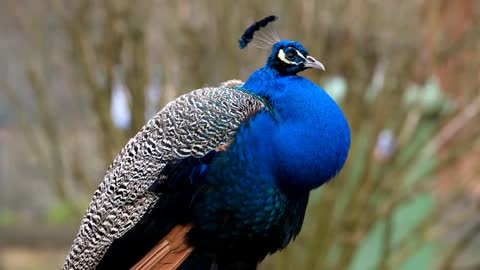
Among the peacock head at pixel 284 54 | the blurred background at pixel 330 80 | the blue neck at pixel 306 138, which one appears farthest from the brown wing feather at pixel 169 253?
the blurred background at pixel 330 80

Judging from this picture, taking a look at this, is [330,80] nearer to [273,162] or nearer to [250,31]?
[250,31]

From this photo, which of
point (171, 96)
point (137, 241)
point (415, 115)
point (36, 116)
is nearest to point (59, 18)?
point (171, 96)

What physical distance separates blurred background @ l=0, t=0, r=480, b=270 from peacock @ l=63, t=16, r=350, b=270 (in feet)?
5.98

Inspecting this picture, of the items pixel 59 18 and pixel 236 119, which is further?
pixel 59 18

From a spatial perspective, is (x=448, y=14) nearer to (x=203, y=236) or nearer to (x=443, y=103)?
(x=443, y=103)

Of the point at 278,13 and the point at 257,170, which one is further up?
the point at 278,13

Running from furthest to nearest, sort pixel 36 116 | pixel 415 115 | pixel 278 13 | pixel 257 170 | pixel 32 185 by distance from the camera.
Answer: pixel 32 185 < pixel 36 116 < pixel 415 115 < pixel 278 13 < pixel 257 170

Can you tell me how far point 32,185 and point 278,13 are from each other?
3.73 m

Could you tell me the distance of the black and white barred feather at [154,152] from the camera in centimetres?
248

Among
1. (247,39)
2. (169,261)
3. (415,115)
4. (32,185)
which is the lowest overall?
(169,261)

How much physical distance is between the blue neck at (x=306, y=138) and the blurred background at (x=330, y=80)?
1.87 metres

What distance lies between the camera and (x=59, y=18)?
455 cm

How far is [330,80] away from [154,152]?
2453 mm

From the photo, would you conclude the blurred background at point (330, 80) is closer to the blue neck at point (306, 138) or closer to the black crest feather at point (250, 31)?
the black crest feather at point (250, 31)
